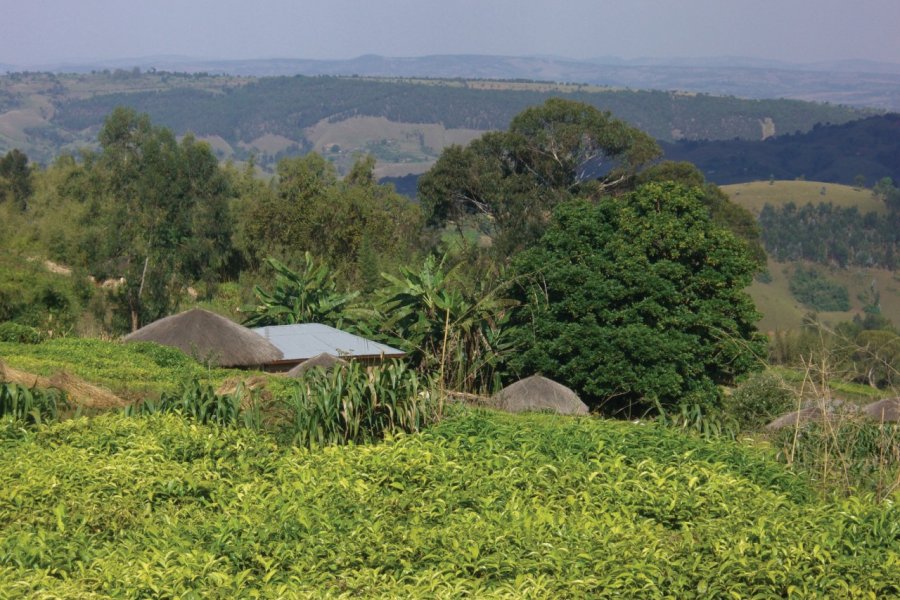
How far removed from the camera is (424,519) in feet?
22.7

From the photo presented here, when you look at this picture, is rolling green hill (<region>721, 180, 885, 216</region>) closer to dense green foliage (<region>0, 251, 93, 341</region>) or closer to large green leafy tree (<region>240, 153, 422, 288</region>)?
large green leafy tree (<region>240, 153, 422, 288</region>)

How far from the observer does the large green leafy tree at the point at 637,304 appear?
754 inches

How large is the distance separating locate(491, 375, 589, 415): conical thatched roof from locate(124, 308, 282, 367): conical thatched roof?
430cm

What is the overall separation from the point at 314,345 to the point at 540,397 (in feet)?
15.7

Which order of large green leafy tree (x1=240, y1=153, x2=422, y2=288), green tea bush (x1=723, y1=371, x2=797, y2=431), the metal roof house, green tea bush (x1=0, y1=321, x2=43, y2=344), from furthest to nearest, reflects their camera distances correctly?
large green leafy tree (x1=240, y1=153, x2=422, y2=288)
the metal roof house
green tea bush (x1=723, y1=371, x2=797, y2=431)
green tea bush (x1=0, y1=321, x2=43, y2=344)

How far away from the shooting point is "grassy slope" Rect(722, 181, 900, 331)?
100125mm

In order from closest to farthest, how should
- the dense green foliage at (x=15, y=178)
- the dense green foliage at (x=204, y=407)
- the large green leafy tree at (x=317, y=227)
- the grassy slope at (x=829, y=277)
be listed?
the dense green foliage at (x=204, y=407)
the large green leafy tree at (x=317, y=227)
the dense green foliage at (x=15, y=178)
the grassy slope at (x=829, y=277)

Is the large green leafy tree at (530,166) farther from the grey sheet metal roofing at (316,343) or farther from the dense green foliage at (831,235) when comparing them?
the dense green foliage at (831,235)

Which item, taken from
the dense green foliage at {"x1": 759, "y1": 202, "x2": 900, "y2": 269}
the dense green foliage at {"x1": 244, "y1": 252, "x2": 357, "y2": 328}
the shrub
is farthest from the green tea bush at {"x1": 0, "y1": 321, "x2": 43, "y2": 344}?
the dense green foliage at {"x1": 759, "y1": 202, "x2": 900, "y2": 269}

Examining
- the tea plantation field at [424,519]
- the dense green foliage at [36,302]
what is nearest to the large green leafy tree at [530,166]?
the dense green foliage at [36,302]

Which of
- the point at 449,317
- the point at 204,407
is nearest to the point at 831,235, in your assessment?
the point at 449,317

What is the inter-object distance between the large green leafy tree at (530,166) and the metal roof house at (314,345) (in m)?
22.6

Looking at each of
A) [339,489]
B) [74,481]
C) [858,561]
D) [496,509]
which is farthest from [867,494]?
[74,481]

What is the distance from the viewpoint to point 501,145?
44.0 m
